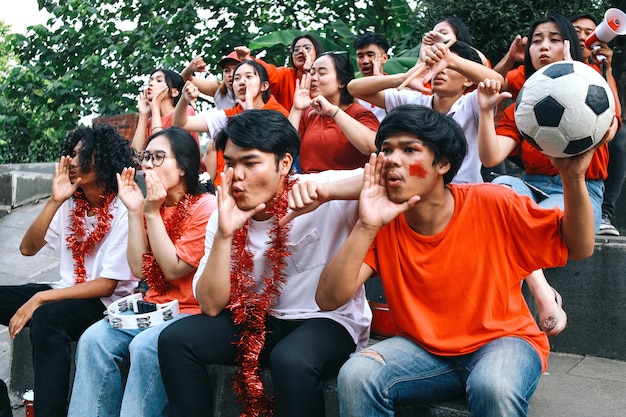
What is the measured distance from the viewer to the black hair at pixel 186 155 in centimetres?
373

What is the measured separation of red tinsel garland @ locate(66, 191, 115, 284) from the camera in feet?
12.9

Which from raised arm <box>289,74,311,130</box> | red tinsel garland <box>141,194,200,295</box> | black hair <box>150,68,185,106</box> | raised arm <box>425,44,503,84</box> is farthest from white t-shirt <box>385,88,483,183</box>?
black hair <box>150,68,185,106</box>

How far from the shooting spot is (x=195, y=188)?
12.4 feet

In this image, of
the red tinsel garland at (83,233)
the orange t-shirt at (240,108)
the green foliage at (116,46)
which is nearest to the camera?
the red tinsel garland at (83,233)

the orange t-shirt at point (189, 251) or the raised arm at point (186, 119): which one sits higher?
the raised arm at point (186, 119)

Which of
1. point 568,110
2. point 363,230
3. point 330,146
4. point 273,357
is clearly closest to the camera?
point 568,110

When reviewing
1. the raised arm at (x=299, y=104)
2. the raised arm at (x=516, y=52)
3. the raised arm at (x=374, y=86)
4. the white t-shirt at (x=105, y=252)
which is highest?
the raised arm at (x=516, y=52)

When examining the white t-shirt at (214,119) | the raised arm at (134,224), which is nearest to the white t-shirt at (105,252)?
the raised arm at (134,224)

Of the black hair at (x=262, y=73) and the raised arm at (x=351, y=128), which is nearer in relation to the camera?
the raised arm at (x=351, y=128)

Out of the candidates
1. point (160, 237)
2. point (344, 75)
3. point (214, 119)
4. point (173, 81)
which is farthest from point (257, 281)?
point (173, 81)

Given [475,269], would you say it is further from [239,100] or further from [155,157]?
[239,100]

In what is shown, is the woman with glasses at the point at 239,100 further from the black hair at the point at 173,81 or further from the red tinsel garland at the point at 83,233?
the red tinsel garland at the point at 83,233

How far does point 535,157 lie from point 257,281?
72.1 inches

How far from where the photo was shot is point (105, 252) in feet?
12.7
